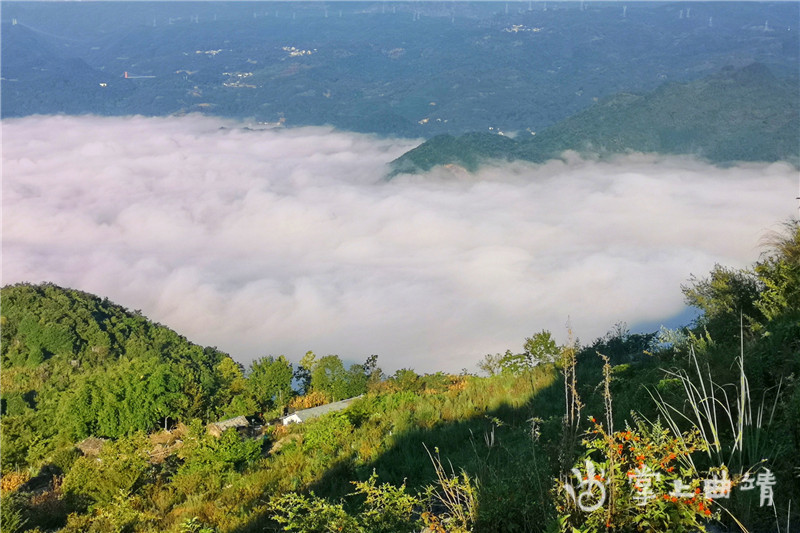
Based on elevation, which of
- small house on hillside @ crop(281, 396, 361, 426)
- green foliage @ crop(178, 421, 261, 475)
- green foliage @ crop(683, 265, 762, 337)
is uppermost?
green foliage @ crop(683, 265, 762, 337)

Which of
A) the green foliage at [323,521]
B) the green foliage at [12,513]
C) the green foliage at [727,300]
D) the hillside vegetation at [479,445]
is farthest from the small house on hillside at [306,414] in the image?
the green foliage at [323,521]

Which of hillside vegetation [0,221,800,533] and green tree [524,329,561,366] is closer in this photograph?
hillside vegetation [0,221,800,533]

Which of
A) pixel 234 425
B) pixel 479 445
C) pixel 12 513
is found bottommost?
pixel 234 425

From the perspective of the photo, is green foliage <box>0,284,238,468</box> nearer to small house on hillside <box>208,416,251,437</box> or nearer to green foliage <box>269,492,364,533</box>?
small house on hillside <box>208,416,251,437</box>

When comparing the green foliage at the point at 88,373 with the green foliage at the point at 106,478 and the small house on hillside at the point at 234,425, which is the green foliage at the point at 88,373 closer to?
the small house on hillside at the point at 234,425

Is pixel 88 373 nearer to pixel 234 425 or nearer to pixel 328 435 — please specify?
pixel 234 425

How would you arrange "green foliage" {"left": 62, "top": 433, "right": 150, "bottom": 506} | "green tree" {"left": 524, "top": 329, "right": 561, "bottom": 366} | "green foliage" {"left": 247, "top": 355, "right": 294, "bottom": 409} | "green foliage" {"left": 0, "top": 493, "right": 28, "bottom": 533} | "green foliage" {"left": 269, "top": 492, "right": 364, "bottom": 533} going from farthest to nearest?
"green foliage" {"left": 247, "top": 355, "right": 294, "bottom": 409} → "green tree" {"left": 524, "top": 329, "right": 561, "bottom": 366} → "green foliage" {"left": 62, "top": 433, "right": 150, "bottom": 506} → "green foliage" {"left": 0, "top": 493, "right": 28, "bottom": 533} → "green foliage" {"left": 269, "top": 492, "right": 364, "bottom": 533}

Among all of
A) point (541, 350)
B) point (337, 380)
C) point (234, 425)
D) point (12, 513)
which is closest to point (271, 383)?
point (337, 380)

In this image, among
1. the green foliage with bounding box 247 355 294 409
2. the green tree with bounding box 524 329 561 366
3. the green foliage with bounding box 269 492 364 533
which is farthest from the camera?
the green foliage with bounding box 247 355 294 409

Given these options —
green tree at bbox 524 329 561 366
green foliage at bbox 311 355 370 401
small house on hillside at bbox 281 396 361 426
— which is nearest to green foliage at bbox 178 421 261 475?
small house on hillside at bbox 281 396 361 426
